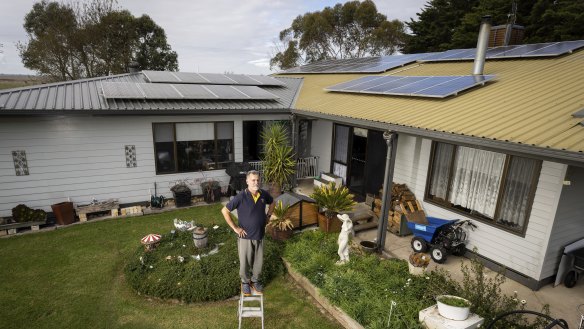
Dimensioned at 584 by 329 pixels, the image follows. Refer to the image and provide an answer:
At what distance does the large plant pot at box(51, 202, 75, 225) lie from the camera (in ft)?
26.2

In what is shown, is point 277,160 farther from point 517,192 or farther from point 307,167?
point 517,192

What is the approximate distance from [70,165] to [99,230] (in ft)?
6.82

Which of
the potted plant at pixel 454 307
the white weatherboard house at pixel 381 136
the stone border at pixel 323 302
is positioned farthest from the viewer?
→ the white weatherboard house at pixel 381 136

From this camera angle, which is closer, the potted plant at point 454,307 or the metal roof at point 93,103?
the potted plant at point 454,307

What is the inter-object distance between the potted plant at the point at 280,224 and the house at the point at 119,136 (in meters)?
3.96

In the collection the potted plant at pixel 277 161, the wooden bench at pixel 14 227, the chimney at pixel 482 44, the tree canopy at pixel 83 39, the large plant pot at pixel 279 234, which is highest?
the tree canopy at pixel 83 39

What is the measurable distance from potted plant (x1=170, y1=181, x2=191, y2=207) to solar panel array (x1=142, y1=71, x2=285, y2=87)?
4.09 m

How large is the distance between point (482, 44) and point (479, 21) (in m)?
19.1

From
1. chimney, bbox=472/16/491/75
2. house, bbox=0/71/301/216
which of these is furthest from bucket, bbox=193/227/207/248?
chimney, bbox=472/16/491/75

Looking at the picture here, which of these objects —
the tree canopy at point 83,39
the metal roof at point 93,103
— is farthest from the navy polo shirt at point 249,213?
the tree canopy at point 83,39

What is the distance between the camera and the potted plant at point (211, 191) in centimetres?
982

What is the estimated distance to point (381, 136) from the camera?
29.9 ft

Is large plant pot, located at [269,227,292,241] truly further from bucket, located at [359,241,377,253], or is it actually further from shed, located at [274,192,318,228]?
bucket, located at [359,241,377,253]

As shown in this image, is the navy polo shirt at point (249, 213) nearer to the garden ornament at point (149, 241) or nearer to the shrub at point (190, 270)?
the shrub at point (190, 270)
